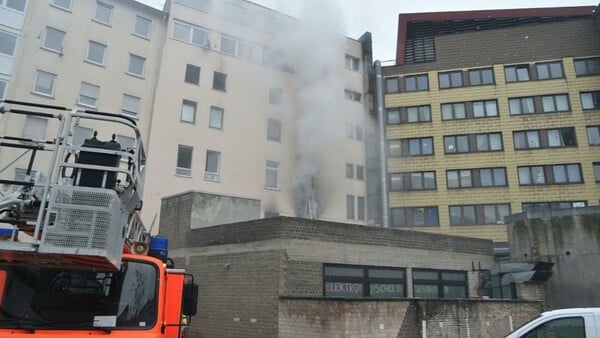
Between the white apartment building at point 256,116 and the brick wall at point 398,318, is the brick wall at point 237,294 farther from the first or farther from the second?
the white apartment building at point 256,116

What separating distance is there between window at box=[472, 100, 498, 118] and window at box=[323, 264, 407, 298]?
66.5 ft

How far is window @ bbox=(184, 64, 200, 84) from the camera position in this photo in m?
24.9

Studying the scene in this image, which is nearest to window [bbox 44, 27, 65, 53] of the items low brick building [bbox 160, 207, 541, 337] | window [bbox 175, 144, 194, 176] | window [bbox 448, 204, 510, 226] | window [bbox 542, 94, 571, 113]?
window [bbox 175, 144, 194, 176]

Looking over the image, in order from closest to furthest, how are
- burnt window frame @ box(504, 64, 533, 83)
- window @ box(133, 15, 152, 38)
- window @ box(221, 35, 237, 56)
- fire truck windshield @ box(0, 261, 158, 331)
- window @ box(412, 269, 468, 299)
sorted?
fire truck windshield @ box(0, 261, 158, 331), window @ box(412, 269, 468, 299), window @ box(133, 15, 152, 38), window @ box(221, 35, 237, 56), burnt window frame @ box(504, 64, 533, 83)

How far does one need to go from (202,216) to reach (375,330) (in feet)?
20.9

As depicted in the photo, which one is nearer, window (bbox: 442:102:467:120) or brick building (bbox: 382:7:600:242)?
brick building (bbox: 382:7:600:242)

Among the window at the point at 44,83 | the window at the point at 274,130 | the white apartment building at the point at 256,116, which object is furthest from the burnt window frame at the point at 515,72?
the window at the point at 44,83

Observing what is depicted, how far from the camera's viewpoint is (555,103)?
3034 centimetres

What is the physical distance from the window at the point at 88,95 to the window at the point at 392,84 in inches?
752

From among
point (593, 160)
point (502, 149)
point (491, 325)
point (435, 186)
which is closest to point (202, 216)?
point (491, 325)

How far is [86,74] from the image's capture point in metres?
22.6

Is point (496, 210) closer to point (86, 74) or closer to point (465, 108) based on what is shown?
point (465, 108)

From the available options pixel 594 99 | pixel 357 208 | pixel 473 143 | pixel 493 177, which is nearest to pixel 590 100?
pixel 594 99

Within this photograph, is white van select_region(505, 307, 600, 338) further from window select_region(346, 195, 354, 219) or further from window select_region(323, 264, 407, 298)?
window select_region(346, 195, 354, 219)
